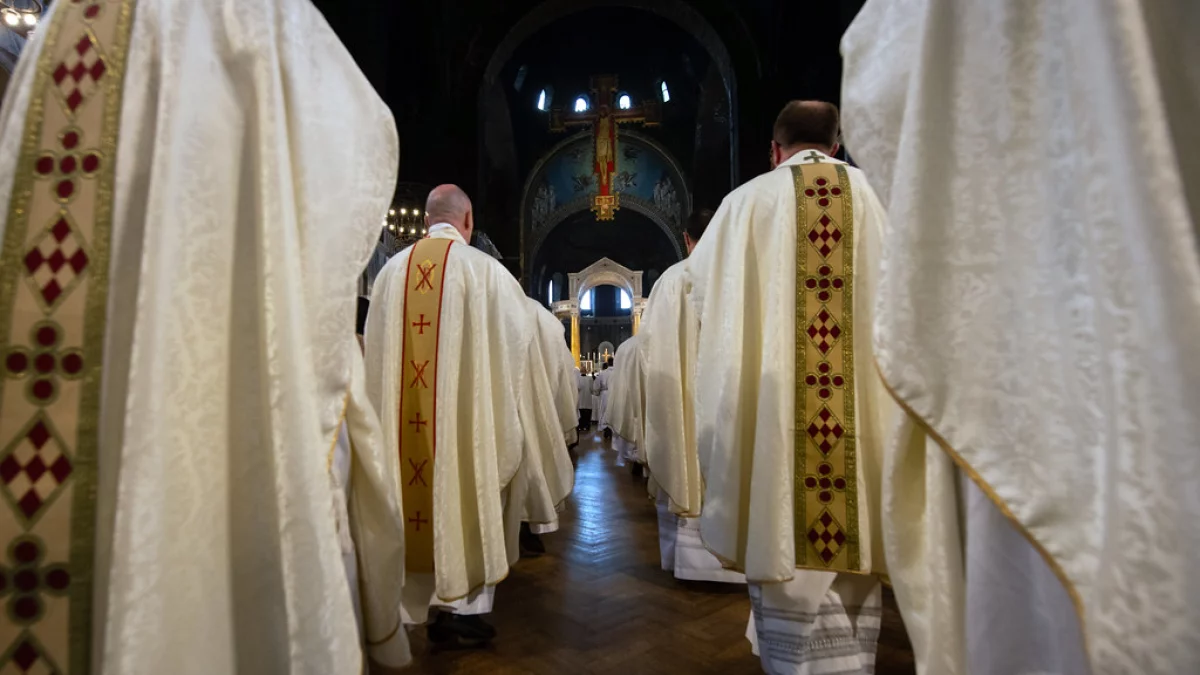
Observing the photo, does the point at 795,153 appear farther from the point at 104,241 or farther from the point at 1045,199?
the point at 104,241

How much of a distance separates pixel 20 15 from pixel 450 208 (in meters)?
3.94

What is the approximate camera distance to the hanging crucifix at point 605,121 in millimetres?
18625

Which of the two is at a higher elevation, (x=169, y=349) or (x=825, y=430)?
(x=169, y=349)

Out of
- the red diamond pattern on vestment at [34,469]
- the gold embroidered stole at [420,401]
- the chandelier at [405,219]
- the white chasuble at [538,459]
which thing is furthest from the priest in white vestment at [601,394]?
the red diamond pattern on vestment at [34,469]

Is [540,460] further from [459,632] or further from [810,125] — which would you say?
[810,125]

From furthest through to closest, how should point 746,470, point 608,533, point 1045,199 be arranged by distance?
1. point 608,533
2. point 746,470
3. point 1045,199

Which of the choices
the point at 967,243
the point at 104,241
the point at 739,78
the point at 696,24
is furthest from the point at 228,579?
the point at 696,24

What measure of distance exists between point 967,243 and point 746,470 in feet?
4.51

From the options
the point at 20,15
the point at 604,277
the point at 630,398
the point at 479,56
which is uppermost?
the point at 479,56

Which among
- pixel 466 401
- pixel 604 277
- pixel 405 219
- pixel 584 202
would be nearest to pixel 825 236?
pixel 466 401

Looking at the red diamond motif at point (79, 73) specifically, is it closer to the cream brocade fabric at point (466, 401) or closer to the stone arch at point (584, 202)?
the cream brocade fabric at point (466, 401)

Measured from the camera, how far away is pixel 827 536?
6.65ft

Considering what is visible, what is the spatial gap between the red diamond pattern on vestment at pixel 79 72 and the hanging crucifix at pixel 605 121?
1824 centimetres

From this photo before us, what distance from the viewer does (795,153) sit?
2.39 meters
